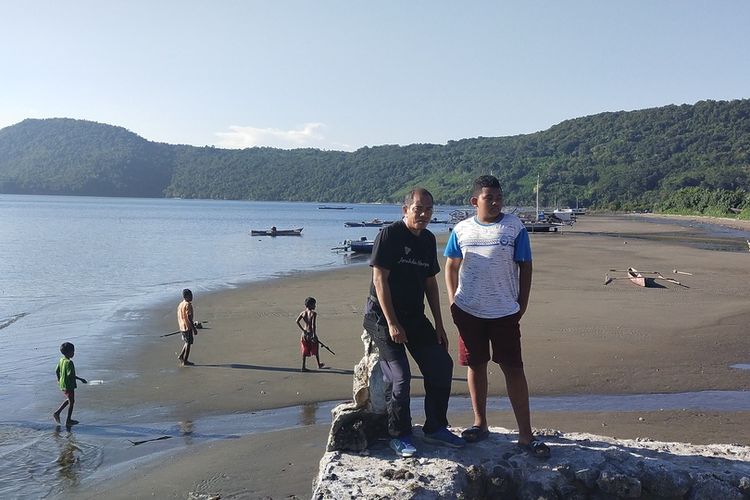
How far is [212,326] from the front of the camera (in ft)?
52.1

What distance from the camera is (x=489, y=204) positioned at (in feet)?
17.5

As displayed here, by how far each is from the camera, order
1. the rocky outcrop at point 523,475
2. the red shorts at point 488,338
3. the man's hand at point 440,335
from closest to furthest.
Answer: the rocky outcrop at point 523,475, the red shorts at point 488,338, the man's hand at point 440,335

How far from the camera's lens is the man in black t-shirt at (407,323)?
5.17 m

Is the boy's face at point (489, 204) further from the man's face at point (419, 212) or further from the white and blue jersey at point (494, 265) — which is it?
the man's face at point (419, 212)

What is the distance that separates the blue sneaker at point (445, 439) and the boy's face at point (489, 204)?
5.62ft

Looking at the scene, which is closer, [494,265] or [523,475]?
[523,475]

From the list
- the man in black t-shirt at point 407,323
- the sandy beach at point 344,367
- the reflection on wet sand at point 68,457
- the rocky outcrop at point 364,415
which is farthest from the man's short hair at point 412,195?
the reflection on wet sand at point 68,457

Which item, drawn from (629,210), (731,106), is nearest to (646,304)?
(629,210)

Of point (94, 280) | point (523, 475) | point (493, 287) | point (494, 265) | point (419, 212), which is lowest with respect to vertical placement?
point (94, 280)

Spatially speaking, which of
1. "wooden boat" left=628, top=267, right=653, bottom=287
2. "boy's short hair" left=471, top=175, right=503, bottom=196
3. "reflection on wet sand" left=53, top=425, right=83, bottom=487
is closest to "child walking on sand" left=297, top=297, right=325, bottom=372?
"reflection on wet sand" left=53, top=425, right=83, bottom=487

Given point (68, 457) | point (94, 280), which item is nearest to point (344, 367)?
point (68, 457)

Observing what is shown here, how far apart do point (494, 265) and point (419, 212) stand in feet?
2.35

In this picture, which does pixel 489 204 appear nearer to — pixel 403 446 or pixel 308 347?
pixel 403 446

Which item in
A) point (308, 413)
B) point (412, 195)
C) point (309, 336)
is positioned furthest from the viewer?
point (309, 336)
